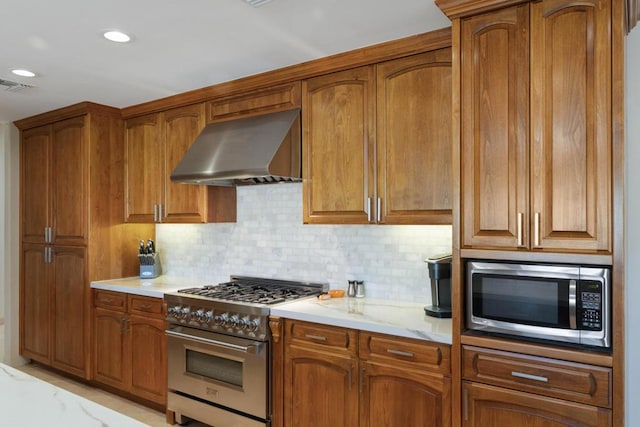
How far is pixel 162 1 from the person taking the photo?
6.95 feet

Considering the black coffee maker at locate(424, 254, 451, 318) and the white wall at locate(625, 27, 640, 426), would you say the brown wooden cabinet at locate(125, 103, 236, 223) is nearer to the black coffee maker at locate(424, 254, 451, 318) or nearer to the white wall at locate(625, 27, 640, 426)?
the black coffee maker at locate(424, 254, 451, 318)

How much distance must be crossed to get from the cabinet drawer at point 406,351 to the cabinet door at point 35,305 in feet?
10.9

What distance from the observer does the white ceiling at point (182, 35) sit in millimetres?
2186

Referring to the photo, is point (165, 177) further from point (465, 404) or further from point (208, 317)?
point (465, 404)

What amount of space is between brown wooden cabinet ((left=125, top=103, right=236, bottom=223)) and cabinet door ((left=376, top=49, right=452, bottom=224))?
1559 mm

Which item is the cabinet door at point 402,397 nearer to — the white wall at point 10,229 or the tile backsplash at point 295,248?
the tile backsplash at point 295,248

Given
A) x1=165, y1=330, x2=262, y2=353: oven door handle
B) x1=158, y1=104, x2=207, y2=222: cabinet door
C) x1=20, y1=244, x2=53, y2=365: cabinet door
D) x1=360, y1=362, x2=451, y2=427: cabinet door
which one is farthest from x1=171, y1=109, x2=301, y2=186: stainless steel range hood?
x1=20, y1=244, x2=53, y2=365: cabinet door

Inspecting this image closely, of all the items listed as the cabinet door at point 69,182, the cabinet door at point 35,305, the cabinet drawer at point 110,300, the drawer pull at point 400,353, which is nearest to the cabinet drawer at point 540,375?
the drawer pull at point 400,353

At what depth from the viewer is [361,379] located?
246 cm

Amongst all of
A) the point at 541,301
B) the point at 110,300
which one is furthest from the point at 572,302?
the point at 110,300

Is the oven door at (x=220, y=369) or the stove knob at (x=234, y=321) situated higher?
the stove knob at (x=234, y=321)

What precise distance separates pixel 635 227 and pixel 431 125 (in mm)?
1180

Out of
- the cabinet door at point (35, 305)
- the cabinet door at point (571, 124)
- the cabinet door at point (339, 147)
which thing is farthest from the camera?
the cabinet door at point (35, 305)

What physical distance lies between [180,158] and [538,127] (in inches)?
106
